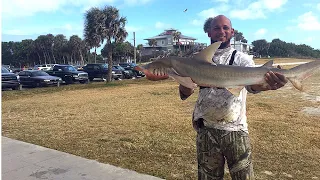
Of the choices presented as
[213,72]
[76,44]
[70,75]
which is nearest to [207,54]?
[213,72]

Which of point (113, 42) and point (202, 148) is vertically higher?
point (113, 42)

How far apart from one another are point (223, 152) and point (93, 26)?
24058 mm

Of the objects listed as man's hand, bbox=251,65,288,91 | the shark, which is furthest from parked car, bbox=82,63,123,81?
man's hand, bbox=251,65,288,91

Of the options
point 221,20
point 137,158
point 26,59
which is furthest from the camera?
point 26,59

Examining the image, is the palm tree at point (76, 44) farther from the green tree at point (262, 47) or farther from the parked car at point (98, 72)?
the parked car at point (98, 72)

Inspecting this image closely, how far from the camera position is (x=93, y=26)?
25.5 metres

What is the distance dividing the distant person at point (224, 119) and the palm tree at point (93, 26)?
2362 cm

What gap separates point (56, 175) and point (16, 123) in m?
4.61

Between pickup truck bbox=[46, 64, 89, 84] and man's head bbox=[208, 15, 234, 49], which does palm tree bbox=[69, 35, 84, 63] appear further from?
man's head bbox=[208, 15, 234, 49]

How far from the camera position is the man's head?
2.67 meters

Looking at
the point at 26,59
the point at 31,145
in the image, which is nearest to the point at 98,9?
the point at 31,145

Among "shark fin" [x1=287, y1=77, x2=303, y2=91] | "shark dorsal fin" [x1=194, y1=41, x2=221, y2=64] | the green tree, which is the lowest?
"shark fin" [x1=287, y1=77, x2=303, y2=91]

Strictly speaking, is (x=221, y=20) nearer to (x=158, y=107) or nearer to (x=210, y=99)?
(x=210, y=99)

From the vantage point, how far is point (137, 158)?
18.0 ft
